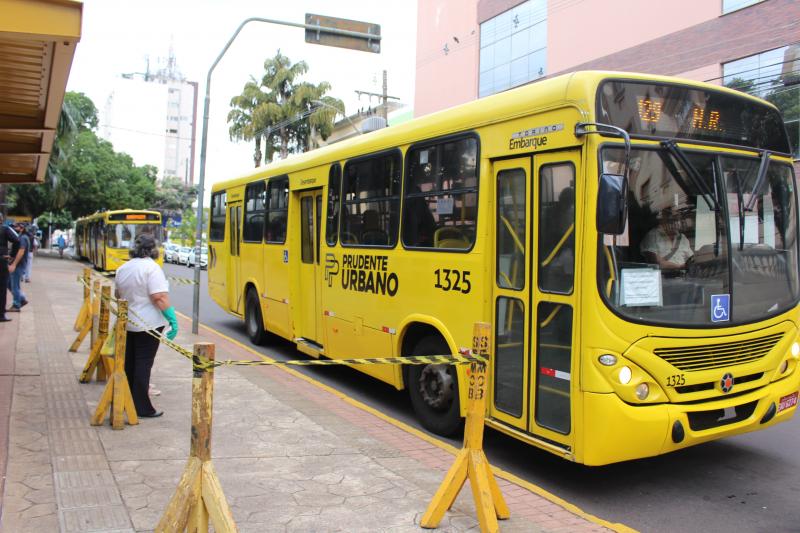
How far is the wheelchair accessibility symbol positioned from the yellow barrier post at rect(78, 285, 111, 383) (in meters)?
5.71

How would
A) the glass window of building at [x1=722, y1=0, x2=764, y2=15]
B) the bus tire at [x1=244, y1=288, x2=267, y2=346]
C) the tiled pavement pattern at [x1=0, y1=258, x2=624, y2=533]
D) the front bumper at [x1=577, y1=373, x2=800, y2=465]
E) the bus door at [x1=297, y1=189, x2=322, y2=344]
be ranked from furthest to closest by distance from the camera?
1. the glass window of building at [x1=722, y1=0, x2=764, y2=15]
2. the bus tire at [x1=244, y1=288, x2=267, y2=346]
3. the bus door at [x1=297, y1=189, x2=322, y2=344]
4. the front bumper at [x1=577, y1=373, x2=800, y2=465]
5. the tiled pavement pattern at [x1=0, y1=258, x2=624, y2=533]

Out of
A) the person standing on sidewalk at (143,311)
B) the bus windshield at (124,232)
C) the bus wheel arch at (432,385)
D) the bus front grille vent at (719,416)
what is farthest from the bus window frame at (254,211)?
the bus windshield at (124,232)

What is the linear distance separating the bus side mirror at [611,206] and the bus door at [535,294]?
17.6 inches

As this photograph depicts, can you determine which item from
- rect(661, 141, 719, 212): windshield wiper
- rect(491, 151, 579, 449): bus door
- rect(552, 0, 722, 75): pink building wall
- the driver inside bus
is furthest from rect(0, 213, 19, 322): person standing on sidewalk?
rect(552, 0, 722, 75): pink building wall

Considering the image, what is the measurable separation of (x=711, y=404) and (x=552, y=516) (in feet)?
4.78

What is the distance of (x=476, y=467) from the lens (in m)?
3.97

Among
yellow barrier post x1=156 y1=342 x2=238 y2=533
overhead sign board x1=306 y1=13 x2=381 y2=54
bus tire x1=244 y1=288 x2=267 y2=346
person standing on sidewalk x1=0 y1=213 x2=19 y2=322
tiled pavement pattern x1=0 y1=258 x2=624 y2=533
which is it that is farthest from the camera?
overhead sign board x1=306 y1=13 x2=381 y2=54

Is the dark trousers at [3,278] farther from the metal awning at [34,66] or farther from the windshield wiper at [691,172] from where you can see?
the windshield wiper at [691,172]

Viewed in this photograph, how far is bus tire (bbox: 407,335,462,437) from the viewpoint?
20.0 feet

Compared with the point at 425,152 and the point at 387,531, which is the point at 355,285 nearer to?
the point at 425,152

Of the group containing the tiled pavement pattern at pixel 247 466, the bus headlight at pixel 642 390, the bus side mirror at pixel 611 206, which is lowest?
the tiled pavement pattern at pixel 247 466

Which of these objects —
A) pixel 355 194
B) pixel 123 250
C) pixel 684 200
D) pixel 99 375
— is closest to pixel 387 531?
pixel 684 200

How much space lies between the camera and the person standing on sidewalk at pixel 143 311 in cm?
615

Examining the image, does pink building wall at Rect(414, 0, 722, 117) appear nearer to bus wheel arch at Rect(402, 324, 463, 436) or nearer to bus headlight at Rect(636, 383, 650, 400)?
bus wheel arch at Rect(402, 324, 463, 436)
